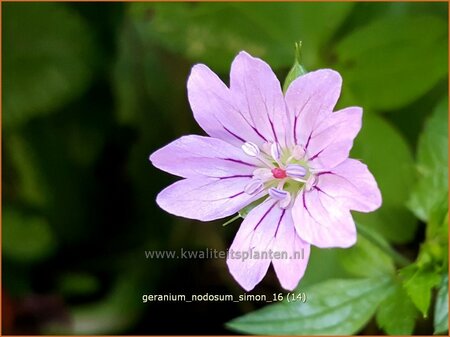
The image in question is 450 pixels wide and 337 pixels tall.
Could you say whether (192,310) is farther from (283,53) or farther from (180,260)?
(283,53)

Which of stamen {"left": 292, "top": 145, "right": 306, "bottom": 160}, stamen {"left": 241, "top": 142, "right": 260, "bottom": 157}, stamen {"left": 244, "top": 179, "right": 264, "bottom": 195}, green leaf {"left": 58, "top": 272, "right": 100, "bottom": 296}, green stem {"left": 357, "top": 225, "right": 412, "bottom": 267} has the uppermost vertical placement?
green leaf {"left": 58, "top": 272, "right": 100, "bottom": 296}

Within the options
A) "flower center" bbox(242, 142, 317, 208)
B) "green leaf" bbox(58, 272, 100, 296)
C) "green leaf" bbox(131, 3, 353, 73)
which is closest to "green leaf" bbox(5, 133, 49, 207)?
"green leaf" bbox(58, 272, 100, 296)

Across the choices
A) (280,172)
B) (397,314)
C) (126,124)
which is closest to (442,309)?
(397,314)

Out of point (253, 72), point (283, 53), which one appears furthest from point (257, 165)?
point (283, 53)

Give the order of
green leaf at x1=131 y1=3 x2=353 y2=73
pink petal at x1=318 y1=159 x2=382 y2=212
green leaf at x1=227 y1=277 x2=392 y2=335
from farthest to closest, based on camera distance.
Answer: green leaf at x1=131 y1=3 x2=353 y2=73, green leaf at x1=227 y1=277 x2=392 y2=335, pink petal at x1=318 y1=159 x2=382 y2=212

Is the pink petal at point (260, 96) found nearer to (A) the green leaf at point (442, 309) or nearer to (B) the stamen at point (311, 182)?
(B) the stamen at point (311, 182)

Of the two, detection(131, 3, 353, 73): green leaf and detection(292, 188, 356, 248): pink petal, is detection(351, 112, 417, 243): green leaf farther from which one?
detection(292, 188, 356, 248): pink petal

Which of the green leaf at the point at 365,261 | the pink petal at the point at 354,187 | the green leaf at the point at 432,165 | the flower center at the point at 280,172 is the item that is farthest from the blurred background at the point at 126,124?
the pink petal at the point at 354,187
